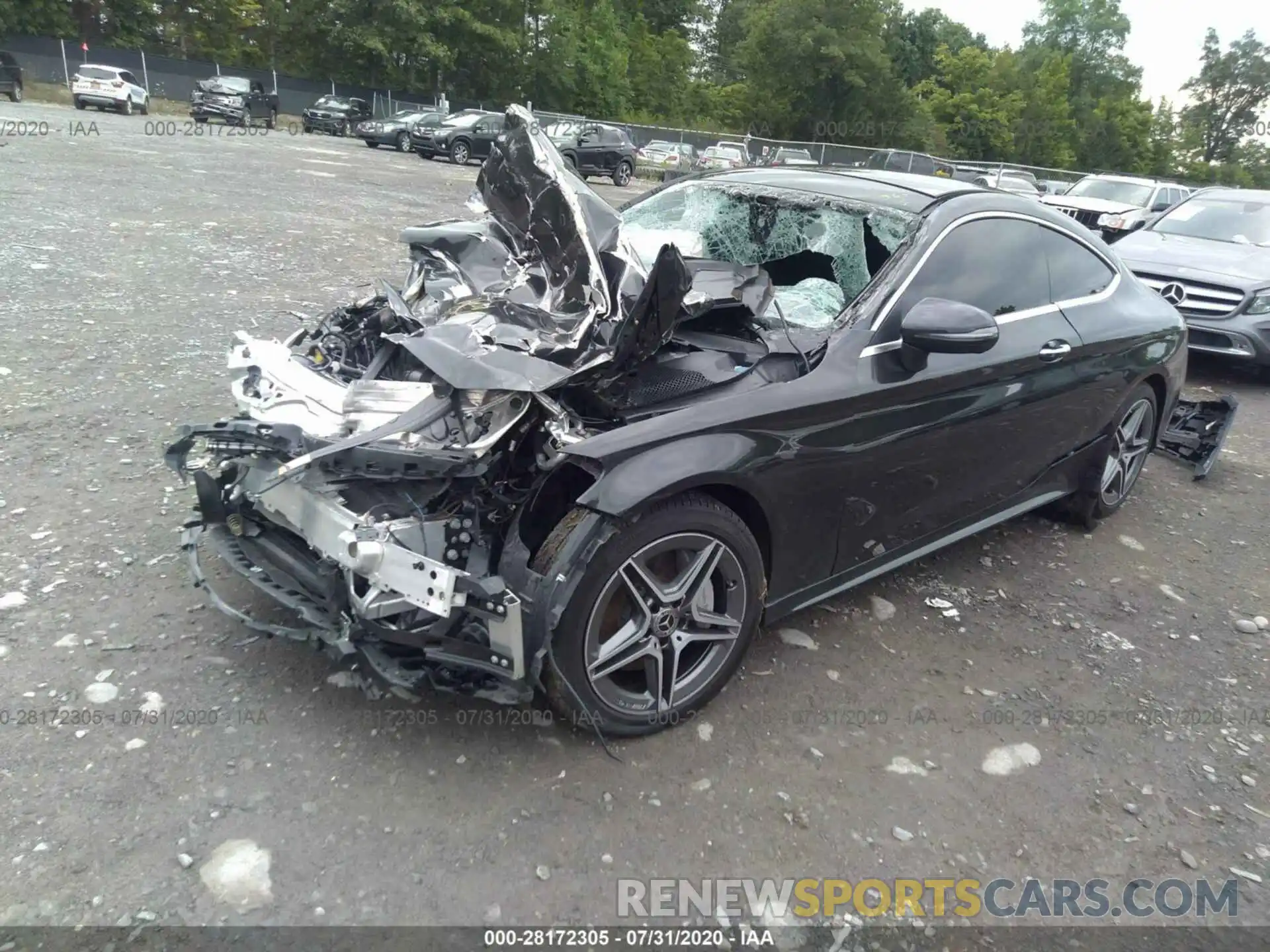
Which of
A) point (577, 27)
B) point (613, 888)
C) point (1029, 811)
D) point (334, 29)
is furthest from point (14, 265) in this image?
point (577, 27)

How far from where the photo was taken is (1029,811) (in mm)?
2686

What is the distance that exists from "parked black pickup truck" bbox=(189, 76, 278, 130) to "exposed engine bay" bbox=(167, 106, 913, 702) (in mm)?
30312

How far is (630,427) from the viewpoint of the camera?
2568 mm

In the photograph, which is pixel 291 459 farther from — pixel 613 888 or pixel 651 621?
pixel 613 888

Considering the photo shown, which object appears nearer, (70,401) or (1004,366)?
(1004,366)

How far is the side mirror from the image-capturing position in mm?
2949

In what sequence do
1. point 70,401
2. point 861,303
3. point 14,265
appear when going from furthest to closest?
point 14,265, point 70,401, point 861,303

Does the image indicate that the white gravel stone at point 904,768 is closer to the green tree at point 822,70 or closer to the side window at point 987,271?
the side window at point 987,271

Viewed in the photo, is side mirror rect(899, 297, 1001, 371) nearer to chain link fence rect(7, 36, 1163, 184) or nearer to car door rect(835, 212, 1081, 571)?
car door rect(835, 212, 1081, 571)

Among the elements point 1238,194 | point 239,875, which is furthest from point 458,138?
point 239,875

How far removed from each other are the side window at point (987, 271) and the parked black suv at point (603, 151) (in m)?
21.8

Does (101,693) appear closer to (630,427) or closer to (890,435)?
(630,427)

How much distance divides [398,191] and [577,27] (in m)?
35.1

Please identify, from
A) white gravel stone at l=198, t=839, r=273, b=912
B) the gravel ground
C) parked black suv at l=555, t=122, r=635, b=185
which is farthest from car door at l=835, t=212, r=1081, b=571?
parked black suv at l=555, t=122, r=635, b=185
